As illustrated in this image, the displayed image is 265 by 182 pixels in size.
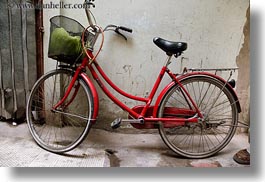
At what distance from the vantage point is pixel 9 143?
1.68m

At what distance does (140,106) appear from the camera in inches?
65.8

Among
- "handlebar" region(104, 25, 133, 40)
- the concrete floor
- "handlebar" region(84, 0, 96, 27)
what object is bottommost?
the concrete floor

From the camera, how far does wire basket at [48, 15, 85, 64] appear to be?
59.3 inches

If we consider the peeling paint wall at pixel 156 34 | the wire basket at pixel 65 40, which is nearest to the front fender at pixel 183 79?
the peeling paint wall at pixel 156 34

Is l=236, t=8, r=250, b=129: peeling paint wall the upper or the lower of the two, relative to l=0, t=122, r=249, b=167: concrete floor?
upper

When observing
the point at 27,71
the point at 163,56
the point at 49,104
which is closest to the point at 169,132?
the point at 163,56

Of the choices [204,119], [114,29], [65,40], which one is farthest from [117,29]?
[204,119]

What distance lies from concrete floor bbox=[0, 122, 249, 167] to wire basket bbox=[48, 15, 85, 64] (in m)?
0.53

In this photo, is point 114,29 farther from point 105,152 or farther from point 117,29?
point 105,152

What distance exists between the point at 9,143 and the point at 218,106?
134cm

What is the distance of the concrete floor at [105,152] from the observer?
1562 mm

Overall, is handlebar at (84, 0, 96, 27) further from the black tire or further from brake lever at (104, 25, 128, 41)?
the black tire

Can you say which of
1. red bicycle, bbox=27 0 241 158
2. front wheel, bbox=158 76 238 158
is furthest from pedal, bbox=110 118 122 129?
front wheel, bbox=158 76 238 158

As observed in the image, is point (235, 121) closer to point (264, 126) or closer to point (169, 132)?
point (264, 126)
